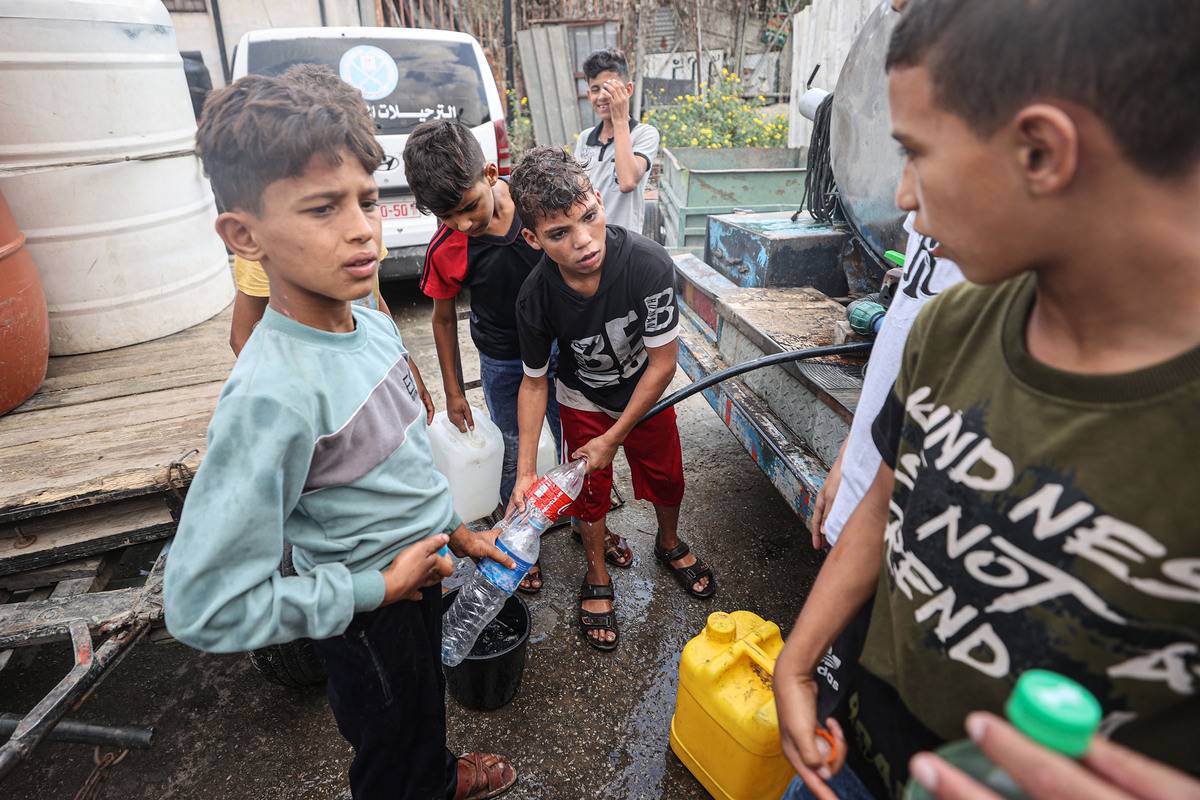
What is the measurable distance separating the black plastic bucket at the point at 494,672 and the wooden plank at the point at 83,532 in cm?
97

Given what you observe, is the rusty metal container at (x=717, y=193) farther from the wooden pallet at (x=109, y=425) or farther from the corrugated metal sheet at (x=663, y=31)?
the corrugated metal sheet at (x=663, y=31)

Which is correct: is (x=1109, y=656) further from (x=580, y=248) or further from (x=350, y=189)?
(x=580, y=248)

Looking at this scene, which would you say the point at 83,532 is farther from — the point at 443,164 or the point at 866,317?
the point at 866,317

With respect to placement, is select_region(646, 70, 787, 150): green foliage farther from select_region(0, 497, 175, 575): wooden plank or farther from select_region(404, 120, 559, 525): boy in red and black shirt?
select_region(0, 497, 175, 575): wooden plank

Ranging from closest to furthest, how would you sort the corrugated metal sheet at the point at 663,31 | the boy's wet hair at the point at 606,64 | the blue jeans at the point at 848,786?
the blue jeans at the point at 848,786
the boy's wet hair at the point at 606,64
the corrugated metal sheet at the point at 663,31

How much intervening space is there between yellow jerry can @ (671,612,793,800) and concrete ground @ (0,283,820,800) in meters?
0.23

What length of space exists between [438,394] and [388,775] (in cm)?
289

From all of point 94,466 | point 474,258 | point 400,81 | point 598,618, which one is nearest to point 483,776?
point 598,618

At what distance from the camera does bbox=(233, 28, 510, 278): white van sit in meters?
4.47

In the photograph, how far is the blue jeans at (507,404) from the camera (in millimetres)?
2803

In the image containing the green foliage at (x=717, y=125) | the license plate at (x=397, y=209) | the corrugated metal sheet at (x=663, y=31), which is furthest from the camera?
the corrugated metal sheet at (x=663, y=31)

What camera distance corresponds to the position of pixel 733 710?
5.74 feet

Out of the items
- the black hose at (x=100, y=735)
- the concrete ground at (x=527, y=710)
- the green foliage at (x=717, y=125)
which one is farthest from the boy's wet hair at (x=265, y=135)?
the green foliage at (x=717, y=125)

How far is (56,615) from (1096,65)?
2.42m
